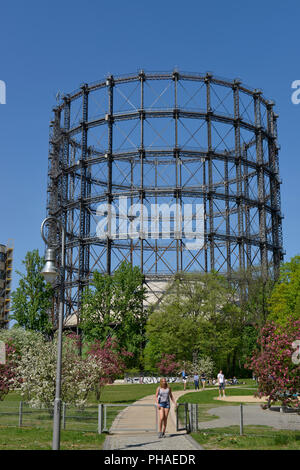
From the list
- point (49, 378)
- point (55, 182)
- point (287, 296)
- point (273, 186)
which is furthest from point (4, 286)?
point (49, 378)

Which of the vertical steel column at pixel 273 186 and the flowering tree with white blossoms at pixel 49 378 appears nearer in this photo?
the flowering tree with white blossoms at pixel 49 378

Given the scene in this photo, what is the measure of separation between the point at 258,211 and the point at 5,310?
2258 inches

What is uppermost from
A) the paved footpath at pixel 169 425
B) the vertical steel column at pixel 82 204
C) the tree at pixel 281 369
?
the vertical steel column at pixel 82 204

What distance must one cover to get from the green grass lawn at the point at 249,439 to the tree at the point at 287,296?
81.8 ft

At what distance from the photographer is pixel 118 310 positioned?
4844 cm

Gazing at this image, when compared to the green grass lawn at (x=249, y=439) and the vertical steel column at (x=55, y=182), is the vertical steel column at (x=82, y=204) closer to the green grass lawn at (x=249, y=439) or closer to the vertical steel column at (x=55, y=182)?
the vertical steel column at (x=55, y=182)

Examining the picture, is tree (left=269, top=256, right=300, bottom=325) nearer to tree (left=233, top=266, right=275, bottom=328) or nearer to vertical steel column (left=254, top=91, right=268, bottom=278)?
tree (left=233, top=266, right=275, bottom=328)

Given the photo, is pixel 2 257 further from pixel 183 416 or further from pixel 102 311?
pixel 183 416

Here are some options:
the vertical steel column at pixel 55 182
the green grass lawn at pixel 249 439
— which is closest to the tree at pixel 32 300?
the vertical steel column at pixel 55 182

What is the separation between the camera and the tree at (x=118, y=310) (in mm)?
47750

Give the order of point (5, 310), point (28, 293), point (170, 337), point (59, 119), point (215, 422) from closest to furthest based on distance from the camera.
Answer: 1. point (215, 422)
2. point (170, 337)
3. point (28, 293)
4. point (59, 119)
5. point (5, 310)

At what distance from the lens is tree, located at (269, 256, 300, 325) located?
136ft

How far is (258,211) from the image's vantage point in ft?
194

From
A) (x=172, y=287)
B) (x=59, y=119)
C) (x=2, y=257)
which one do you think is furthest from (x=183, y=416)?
(x=2, y=257)
